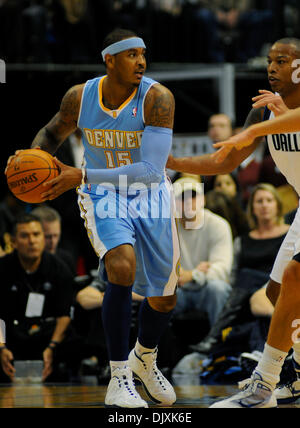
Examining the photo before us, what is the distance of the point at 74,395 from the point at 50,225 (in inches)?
104

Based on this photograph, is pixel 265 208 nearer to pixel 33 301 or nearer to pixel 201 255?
pixel 201 255

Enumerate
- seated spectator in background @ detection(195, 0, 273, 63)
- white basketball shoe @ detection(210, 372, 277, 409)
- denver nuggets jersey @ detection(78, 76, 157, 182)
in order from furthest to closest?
seated spectator in background @ detection(195, 0, 273, 63) < denver nuggets jersey @ detection(78, 76, 157, 182) < white basketball shoe @ detection(210, 372, 277, 409)

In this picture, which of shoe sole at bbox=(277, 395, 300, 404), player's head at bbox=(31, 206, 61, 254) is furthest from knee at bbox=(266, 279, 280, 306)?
player's head at bbox=(31, 206, 61, 254)

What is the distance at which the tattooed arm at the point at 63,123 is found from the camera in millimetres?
5262

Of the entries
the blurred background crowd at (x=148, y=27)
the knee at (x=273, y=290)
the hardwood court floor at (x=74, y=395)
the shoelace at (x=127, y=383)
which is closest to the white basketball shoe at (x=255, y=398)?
the hardwood court floor at (x=74, y=395)

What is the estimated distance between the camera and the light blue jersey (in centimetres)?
502

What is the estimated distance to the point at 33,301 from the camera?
7348mm

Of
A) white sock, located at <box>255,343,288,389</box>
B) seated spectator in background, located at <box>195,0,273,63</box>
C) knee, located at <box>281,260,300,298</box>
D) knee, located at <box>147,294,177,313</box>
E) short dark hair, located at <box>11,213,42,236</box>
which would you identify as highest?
seated spectator in background, located at <box>195,0,273,63</box>

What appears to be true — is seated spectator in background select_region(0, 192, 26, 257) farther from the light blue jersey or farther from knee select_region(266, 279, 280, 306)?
knee select_region(266, 279, 280, 306)

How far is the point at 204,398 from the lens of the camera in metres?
5.33

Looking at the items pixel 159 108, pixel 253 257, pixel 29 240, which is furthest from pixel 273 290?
pixel 29 240

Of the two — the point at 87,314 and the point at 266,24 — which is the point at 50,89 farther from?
the point at 87,314

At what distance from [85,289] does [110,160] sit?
2.50 metres

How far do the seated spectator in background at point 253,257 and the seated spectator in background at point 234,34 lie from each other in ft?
15.5
